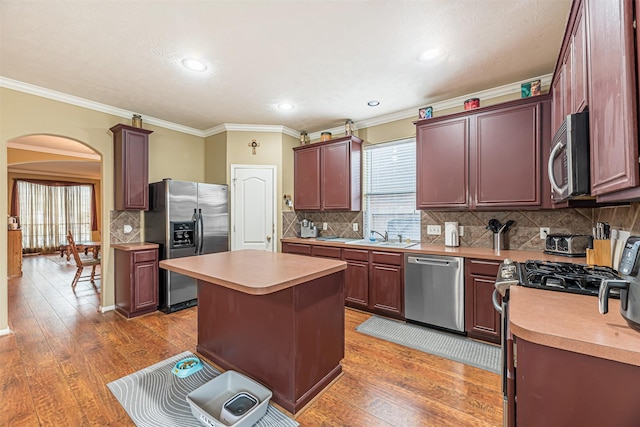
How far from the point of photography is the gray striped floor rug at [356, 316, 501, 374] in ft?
7.96

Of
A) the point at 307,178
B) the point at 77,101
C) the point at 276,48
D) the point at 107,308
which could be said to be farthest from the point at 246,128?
the point at 107,308

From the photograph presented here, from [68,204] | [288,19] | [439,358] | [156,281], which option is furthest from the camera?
[68,204]

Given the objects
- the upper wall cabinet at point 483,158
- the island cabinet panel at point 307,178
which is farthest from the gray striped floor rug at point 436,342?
the island cabinet panel at point 307,178

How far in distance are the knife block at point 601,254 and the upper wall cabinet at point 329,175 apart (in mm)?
2581

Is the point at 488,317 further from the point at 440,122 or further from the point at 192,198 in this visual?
the point at 192,198

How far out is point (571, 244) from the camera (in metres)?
2.45

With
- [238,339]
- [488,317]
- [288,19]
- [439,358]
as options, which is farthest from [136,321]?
[488,317]

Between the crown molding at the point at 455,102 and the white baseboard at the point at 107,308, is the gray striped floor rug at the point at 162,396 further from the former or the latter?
the crown molding at the point at 455,102

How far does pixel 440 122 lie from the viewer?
10.5 ft

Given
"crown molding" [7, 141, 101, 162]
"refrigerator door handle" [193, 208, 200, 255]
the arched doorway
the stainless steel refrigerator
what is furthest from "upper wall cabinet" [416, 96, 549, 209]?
"crown molding" [7, 141, 101, 162]

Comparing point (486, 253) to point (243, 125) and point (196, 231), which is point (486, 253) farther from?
point (243, 125)

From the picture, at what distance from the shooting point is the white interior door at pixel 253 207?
14.7 ft

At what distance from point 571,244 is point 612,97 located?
1.97m

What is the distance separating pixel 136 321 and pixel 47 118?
257 cm
